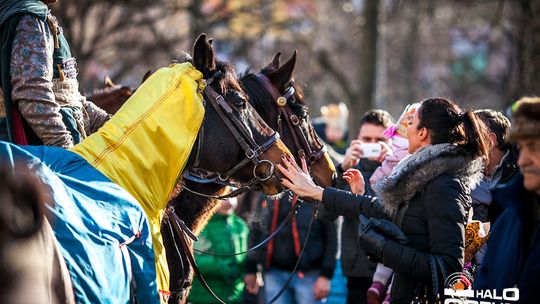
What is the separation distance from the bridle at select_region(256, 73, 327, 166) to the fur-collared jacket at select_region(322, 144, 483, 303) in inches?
57.0

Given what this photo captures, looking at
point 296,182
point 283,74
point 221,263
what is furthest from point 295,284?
point 296,182

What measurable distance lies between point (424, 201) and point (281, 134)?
197 centimetres

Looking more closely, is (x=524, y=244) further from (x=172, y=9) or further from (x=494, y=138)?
(x=172, y=9)

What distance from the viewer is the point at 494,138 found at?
5.78 m

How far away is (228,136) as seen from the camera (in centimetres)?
475

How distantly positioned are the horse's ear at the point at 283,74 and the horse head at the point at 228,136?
4.42ft

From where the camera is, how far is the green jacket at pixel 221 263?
7840 mm

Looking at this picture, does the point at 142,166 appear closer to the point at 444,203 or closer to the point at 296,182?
the point at 296,182

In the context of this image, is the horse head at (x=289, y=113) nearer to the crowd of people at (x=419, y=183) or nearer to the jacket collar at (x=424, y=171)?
the crowd of people at (x=419, y=183)

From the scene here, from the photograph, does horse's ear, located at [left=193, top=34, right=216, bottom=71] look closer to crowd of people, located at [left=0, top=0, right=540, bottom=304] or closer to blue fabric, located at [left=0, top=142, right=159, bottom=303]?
crowd of people, located at [left=0, top=0, right=540, bottom=304]

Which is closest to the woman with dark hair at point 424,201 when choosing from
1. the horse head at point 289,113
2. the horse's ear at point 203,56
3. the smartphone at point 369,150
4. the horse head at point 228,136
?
the horse head at point 228,136

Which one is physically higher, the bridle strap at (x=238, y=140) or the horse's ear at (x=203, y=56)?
the horse's ear at (x=203, y=56)

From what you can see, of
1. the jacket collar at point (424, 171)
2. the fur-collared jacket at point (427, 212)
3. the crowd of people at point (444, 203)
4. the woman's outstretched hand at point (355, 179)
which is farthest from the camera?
the woman's outstretched hand at point (355, 179)

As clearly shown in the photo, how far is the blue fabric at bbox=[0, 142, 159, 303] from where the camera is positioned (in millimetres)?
3348
